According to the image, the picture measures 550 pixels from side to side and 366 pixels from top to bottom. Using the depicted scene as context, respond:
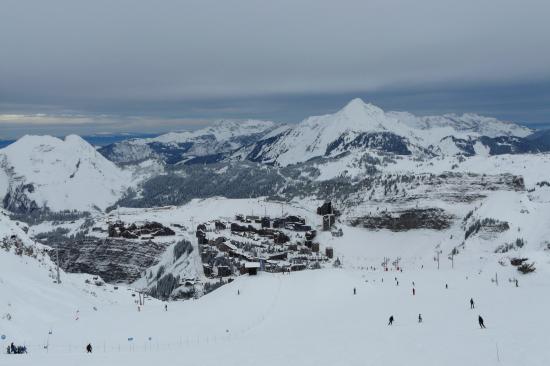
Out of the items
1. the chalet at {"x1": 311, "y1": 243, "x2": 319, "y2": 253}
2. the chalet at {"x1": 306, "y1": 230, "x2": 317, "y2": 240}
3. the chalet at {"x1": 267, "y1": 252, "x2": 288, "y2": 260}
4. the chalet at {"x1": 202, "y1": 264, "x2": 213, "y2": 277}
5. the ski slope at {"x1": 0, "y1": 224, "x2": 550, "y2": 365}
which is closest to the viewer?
the ski slope at {"x1": 0, "y1": 224, "x2": 550, "y2": 365}

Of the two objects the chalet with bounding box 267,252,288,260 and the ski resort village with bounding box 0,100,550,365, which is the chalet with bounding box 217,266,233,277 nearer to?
the ski resort village with bounding box 0,100,550,365

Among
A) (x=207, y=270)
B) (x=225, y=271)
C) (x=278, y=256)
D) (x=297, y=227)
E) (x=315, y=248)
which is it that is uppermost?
(x=278, y=256)

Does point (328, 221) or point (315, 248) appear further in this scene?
point (328, 221)

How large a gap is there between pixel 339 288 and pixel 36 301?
37.7 metres

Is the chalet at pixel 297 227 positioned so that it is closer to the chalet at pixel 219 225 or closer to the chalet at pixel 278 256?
the chalet at pixel 219 225

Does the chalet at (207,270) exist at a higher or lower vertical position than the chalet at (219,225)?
lower

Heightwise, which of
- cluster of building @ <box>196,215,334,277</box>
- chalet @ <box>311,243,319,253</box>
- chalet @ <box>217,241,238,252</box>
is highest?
chalet @ <box>217,241,238,252</box>

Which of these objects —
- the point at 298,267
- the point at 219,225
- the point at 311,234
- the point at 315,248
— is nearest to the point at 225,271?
the point at 298,267

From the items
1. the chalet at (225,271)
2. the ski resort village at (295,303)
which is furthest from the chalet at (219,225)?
the chalet at (225,271)

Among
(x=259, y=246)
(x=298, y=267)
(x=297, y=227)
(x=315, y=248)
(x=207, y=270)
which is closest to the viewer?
(x=298, y=267)

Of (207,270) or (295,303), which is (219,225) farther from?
(295,303)

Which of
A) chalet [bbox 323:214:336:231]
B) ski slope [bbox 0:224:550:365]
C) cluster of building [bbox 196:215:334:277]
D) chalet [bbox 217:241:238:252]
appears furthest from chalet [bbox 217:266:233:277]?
chalet [bbox 323:214:336:231]

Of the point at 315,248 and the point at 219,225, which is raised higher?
the point at 219,225

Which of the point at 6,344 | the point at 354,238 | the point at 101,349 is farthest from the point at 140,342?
the point at 354,238
